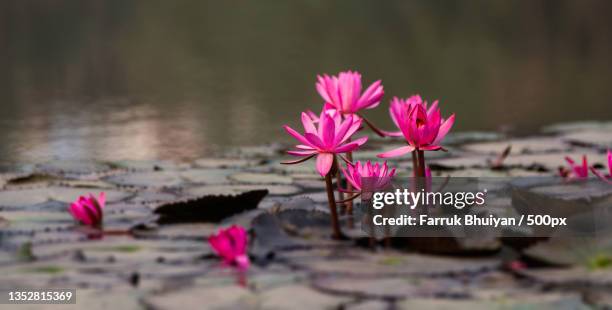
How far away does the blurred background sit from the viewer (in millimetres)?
4137

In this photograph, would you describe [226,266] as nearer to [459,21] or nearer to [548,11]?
[459,21]

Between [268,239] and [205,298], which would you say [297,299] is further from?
[268,239]

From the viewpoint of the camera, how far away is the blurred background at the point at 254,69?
414 centimetres

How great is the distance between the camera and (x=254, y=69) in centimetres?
735

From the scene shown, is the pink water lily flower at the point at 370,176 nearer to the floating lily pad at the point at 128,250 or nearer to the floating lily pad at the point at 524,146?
the floating lily pad at the point at 128,250

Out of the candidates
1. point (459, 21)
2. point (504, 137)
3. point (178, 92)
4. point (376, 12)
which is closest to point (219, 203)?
point (504, 137)

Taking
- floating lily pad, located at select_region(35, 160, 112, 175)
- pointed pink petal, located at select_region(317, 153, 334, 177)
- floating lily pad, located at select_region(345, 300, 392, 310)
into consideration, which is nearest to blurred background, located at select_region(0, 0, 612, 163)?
floating lily pad, located at select_region(35, 160, 112, 175)

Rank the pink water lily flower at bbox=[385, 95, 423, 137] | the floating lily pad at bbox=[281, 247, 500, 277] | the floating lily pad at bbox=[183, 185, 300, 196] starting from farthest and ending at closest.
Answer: the floating lily pad at bbox=[183, 185, 300, 196] → the pink water lily flower at bbox=[385, 95, 423, 137] → the floating lily pad at bbox=[281, 247, 500, 277]

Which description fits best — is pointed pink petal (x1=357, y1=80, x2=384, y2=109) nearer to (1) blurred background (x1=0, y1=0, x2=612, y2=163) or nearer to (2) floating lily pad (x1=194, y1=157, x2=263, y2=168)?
(2) floating lily pad (x1=194, y1=157, x2=263, y2=168)

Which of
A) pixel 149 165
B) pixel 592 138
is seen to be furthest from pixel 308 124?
pixel 592 138

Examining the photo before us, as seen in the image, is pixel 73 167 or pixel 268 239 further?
pixel 73 167

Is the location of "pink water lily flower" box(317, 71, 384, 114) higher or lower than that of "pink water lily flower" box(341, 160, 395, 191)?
higher

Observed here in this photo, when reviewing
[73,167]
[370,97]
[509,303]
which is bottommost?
[509,303]

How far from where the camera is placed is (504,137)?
344 centimetres
